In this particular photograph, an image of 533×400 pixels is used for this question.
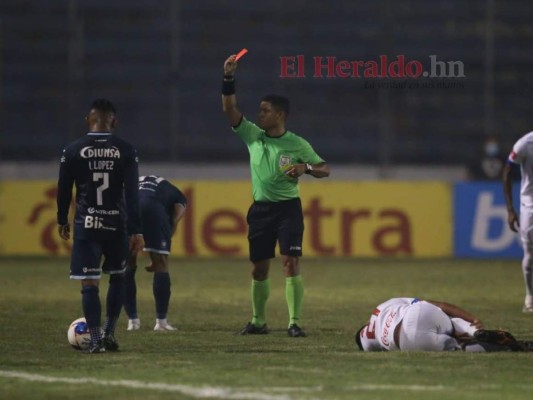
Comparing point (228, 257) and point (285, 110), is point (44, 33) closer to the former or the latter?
point (228, 257)

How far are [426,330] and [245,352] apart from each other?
1459mm

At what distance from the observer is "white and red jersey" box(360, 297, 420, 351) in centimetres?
1077

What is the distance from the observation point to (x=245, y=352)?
11.1 meters

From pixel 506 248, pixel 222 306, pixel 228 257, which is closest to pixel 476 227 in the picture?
pixel 506 248

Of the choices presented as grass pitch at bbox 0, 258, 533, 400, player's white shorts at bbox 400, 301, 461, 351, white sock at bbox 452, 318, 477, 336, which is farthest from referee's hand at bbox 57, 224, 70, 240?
white sock at bbox 452, 318, 477, 336

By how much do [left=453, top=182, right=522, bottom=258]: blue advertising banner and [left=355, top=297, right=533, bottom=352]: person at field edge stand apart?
48.6 feet

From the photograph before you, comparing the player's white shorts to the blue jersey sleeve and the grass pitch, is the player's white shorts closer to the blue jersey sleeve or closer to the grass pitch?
the grass pitch

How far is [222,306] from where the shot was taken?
1642 centimetres

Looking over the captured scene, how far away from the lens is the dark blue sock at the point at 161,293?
1345 cm

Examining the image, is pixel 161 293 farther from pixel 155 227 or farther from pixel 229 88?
pixel 229 88

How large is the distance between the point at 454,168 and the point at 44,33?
8580 millimetres

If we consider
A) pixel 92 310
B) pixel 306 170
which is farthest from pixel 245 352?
pixel 306 170

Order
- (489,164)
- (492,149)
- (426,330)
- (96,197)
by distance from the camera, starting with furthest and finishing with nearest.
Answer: (489,164), (492,149), (96,197), (426,330)

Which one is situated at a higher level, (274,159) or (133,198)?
(274,159)
